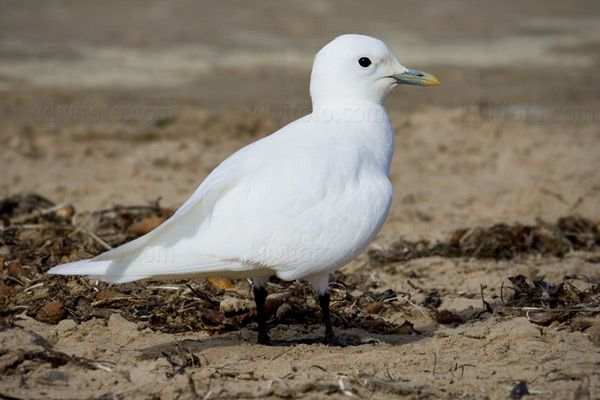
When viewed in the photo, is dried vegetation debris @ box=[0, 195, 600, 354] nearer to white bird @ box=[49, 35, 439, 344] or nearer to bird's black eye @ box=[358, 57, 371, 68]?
white bird @ box=[49, 35, 439, 344]

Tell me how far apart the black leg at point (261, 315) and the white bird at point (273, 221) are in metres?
0.03

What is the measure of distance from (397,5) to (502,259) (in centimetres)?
1504

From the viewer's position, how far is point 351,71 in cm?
493

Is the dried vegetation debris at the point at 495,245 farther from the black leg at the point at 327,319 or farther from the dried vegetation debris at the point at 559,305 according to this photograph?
the black leg at the point at 327,319

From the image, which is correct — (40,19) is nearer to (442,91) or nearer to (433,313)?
(442,91)
